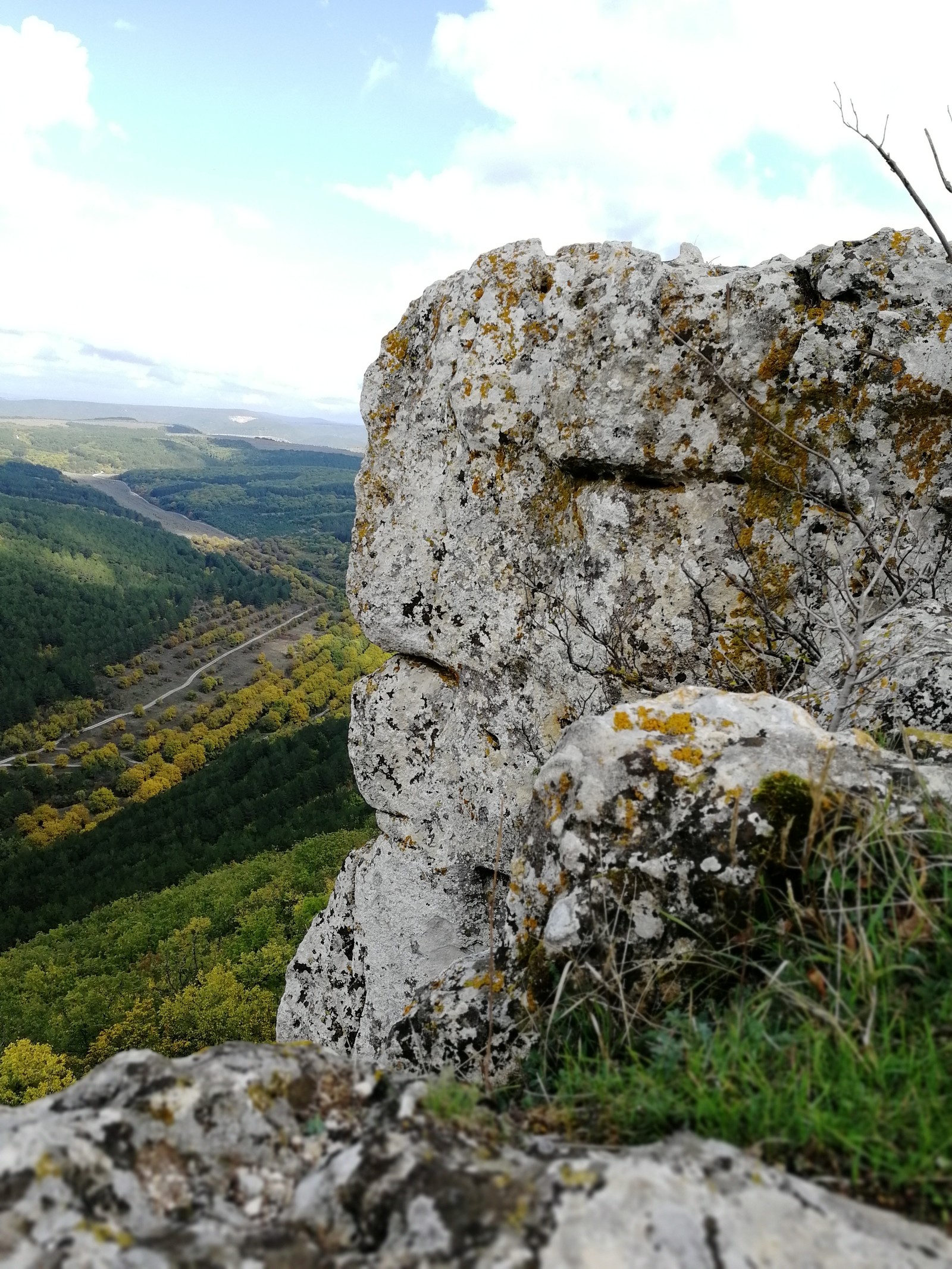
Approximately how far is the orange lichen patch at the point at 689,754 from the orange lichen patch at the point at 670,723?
10 cm

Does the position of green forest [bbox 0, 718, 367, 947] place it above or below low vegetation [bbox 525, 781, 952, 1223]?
below

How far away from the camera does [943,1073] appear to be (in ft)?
7.23

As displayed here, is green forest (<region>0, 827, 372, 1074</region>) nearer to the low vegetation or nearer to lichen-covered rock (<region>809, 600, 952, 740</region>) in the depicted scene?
lichen-covered rock (<region>809, 600, 952, 740</region>)

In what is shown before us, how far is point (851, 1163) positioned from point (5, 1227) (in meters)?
2.31

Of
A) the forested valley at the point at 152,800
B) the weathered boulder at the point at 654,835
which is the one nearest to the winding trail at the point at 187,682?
the forested valley at the point at 152,800

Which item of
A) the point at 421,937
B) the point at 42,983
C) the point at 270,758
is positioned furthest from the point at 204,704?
the point at 421,937

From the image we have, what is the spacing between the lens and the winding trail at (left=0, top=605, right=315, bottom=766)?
124312 millimetres

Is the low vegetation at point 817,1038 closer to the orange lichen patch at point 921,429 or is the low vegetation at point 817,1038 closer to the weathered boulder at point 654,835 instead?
the weathered boulder at point 654,835

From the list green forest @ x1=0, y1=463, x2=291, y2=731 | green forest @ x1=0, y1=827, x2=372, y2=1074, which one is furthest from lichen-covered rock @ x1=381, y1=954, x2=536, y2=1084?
green forest @ x1=0, y1=463, x2=291, y2=731

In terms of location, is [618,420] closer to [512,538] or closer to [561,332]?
[561,332]

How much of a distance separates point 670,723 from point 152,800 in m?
110

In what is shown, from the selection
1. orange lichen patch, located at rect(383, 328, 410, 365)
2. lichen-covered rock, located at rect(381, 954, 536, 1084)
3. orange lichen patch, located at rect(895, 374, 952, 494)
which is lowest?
lichen-covered rock, located at rect(381, 954, 536, 1084)

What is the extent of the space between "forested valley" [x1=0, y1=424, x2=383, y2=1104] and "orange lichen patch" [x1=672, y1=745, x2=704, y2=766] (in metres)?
36.0

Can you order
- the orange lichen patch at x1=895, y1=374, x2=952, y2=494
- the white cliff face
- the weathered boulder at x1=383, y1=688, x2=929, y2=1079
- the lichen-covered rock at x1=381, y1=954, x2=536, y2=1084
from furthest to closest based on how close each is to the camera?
the white cliff face, the orange lichen patch at x1=895, y1=374, x2=952, y2=494, the lichen-covered rock at x1=381, y1=954, x2=536, y2=1084, the weathered boulder at x1=383, y1=688, x2=929, y2=1079
